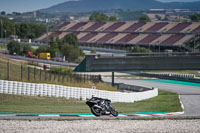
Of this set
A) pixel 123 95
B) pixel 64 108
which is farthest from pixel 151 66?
pixel 64 108

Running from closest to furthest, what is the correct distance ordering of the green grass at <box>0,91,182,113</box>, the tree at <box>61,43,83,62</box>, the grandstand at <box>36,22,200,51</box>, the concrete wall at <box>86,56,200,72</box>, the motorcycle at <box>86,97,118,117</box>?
the motorcycle at <box>86,97,118,117</box>, the green grass at <box>0,91,182,113</box>, the concrete wall at <box>86,56,200,72</box>, the tree at <box>61,43,83,62</box>, the grandstand at <box>36,22,200,51</box>

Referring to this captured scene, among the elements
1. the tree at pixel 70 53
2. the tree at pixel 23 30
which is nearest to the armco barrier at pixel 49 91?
the tree at pixel 70 53

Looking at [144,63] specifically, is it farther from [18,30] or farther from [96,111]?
[18,30]

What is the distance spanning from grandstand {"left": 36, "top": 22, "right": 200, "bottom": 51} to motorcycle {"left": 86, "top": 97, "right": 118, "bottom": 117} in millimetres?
78471

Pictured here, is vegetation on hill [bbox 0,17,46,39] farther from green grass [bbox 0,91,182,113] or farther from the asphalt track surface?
green grass [bbox 0,91,182,113]

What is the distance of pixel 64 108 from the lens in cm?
2528

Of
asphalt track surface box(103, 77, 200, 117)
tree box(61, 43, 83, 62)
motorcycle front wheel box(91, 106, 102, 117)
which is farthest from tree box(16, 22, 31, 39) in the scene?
motorcycle front wheel box(91, 106, 102, 117)

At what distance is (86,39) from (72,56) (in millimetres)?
37447

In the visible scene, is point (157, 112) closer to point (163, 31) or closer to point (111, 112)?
point (111, 112)

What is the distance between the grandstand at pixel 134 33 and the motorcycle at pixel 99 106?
78.5m

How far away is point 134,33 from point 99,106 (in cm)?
10082

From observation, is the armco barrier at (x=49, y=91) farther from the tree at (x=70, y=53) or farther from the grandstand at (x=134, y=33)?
the grandstand at (x=134, y=33)

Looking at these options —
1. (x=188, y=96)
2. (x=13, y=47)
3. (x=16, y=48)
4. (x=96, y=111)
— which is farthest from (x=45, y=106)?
(x=16, y=48)

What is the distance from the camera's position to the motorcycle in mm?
20581
